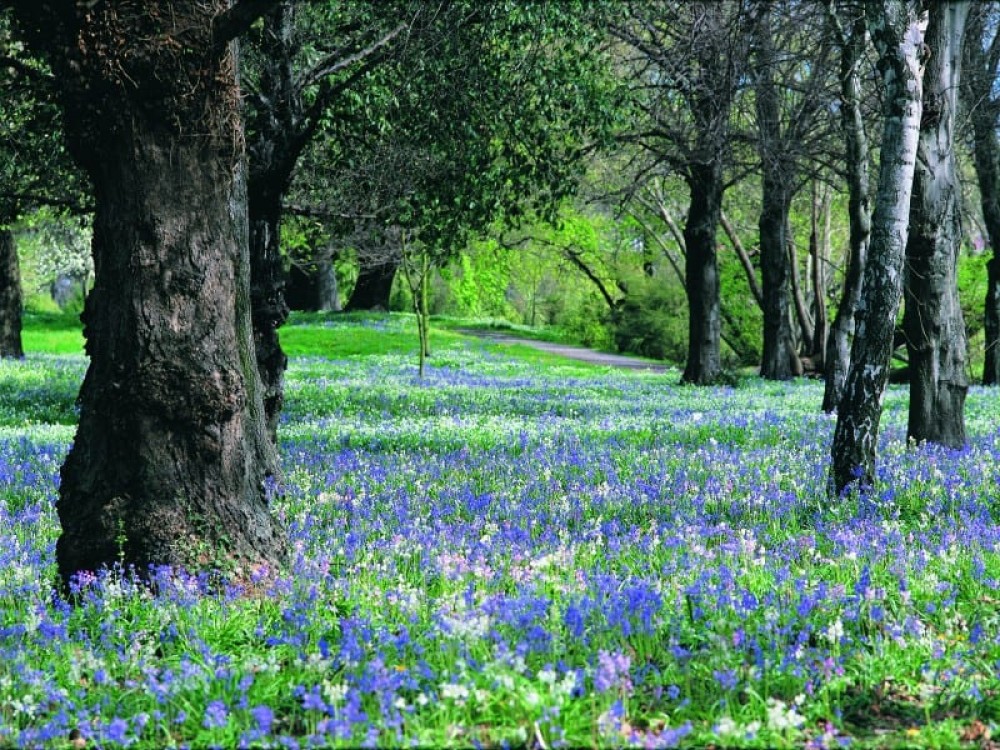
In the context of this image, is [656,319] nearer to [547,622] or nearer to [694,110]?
[694,110]

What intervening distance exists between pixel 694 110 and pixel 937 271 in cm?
1039

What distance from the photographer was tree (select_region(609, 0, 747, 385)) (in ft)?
49.9

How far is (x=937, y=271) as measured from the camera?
33.8 ft

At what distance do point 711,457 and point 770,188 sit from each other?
17290 millimetres

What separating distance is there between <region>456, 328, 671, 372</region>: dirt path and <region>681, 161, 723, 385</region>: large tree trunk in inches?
453

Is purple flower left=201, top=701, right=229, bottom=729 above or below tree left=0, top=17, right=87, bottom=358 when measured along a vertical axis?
below

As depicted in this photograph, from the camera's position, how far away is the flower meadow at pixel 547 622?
3.47 meters

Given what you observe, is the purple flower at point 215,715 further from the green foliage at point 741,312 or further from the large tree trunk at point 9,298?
the green foliage at point 741,312

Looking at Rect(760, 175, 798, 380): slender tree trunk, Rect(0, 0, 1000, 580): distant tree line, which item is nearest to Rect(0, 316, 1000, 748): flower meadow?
Rect(0, 0, 1000, 580): distant tree line

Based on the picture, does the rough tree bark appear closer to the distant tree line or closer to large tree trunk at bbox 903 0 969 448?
the distant tree line

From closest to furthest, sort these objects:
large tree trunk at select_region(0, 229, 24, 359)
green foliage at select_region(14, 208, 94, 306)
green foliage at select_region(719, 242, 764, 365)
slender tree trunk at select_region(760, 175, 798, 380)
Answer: large tree trunk at select_region(0, 229, 24, 359) → slender tree trunk at select_region(760, 175, 798, 380) → green foliage at select_region(719, 242, 764, 365) → green foliage at select_region(14, 208, 94, 306)

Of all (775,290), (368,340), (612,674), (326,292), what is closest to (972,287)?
(775,290)

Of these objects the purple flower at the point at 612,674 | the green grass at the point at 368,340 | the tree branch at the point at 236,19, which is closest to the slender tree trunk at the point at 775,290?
the green grass at the point at 368,340

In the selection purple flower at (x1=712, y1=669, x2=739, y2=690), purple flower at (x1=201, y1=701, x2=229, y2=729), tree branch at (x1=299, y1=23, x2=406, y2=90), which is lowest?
purple flower at (x1=201, y1=701, x2=229, y2=729)
